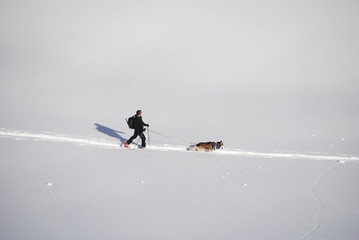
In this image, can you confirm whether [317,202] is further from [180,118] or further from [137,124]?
[180,118]

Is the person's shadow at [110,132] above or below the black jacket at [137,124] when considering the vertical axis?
below

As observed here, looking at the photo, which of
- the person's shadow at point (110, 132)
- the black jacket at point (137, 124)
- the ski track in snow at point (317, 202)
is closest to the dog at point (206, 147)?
the black jacket at point (137, 124)

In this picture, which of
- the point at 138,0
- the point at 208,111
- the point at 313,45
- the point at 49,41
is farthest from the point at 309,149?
the point at 138,0

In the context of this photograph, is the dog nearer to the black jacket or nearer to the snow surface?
the snow surface

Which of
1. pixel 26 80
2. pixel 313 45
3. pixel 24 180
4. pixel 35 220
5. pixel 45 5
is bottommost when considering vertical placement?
pixel 35 220

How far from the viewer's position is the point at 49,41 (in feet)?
76.9

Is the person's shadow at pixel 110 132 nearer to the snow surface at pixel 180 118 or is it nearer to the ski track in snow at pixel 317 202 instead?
the snow surface at pixel 180 118

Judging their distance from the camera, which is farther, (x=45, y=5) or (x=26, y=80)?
(x=45, y=5)

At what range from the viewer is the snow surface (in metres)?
6.76

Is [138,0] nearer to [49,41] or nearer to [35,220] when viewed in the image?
[49,41]

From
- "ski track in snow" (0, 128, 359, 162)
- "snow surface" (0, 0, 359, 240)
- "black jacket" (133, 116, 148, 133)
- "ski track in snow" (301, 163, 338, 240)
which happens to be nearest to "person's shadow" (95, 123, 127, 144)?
"snow surface" (0, 0, 359, 240)

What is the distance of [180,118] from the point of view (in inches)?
563

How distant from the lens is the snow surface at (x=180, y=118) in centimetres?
676

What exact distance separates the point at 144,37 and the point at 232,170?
17729 millimetres
